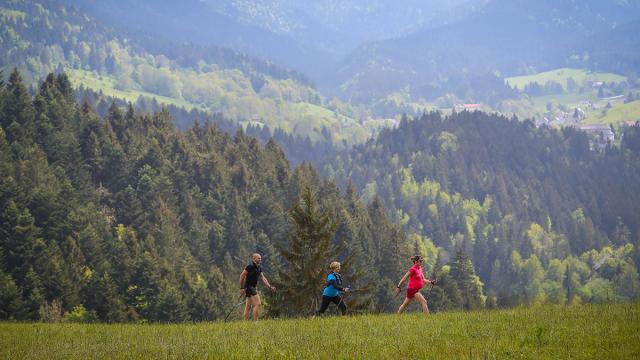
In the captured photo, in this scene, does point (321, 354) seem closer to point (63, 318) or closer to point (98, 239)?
point (63, 318)

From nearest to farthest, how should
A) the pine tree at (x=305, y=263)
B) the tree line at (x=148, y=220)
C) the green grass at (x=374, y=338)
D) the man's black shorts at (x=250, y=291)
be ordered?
the green grass at (x=374, y=338) < the man's black shorts at (x=250, y=291) < the pine tree at (x=305, y=263) < the tree line at (x=148, y=220)

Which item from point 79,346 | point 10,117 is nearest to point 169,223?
point 10,117

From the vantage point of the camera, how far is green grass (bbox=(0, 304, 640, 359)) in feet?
53.4

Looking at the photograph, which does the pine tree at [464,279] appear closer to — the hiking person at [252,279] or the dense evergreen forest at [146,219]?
the dense evergreen forest at [146,219]

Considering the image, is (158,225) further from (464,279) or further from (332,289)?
(332,289)

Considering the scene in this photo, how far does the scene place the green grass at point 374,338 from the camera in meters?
16.3

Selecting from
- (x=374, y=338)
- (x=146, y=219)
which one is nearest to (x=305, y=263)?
(x=374, y=338)

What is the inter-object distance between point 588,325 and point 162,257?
99981 millimetres

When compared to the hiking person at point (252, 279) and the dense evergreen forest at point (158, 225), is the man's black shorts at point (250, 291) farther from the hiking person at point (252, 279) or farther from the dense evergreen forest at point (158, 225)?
the dense evergreen forest at point (158, 225)

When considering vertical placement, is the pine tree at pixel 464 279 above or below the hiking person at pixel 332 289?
below

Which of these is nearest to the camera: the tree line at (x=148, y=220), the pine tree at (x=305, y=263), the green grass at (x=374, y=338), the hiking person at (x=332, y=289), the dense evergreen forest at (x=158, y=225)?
the green grass at (x=374, y=338)

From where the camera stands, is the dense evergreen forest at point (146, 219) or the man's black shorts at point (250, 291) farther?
the dense evergreen forest at point (146, 219)

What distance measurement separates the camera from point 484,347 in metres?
16.7

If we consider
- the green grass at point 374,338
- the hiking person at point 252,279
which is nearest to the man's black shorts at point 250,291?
the hiking person at point 252,279
